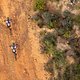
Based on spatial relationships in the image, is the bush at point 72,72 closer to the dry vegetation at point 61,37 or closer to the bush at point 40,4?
the dry vegetation at point 61,37

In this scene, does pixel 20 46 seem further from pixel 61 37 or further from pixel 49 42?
pixel 61 37

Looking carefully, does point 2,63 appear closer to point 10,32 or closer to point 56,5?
point 10,32

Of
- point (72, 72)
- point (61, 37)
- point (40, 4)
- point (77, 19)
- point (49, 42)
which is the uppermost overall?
point (40, 4)

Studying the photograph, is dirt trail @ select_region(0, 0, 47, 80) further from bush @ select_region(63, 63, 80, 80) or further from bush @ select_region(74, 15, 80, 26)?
bush @ select_region(74, 15, 80, 26)

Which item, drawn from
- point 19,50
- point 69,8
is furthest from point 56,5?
point 19,50

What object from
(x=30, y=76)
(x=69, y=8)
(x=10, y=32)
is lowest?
(x=30, y=76)

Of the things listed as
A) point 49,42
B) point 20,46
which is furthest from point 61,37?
point 20,46

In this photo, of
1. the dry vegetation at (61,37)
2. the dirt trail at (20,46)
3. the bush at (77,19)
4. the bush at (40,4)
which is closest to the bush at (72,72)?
the dry vegetation at (61,37)

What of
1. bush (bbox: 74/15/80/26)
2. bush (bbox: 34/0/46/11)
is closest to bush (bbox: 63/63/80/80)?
bush (bbox: 74/15/80/26)

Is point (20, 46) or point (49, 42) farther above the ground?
point (49, 42)
